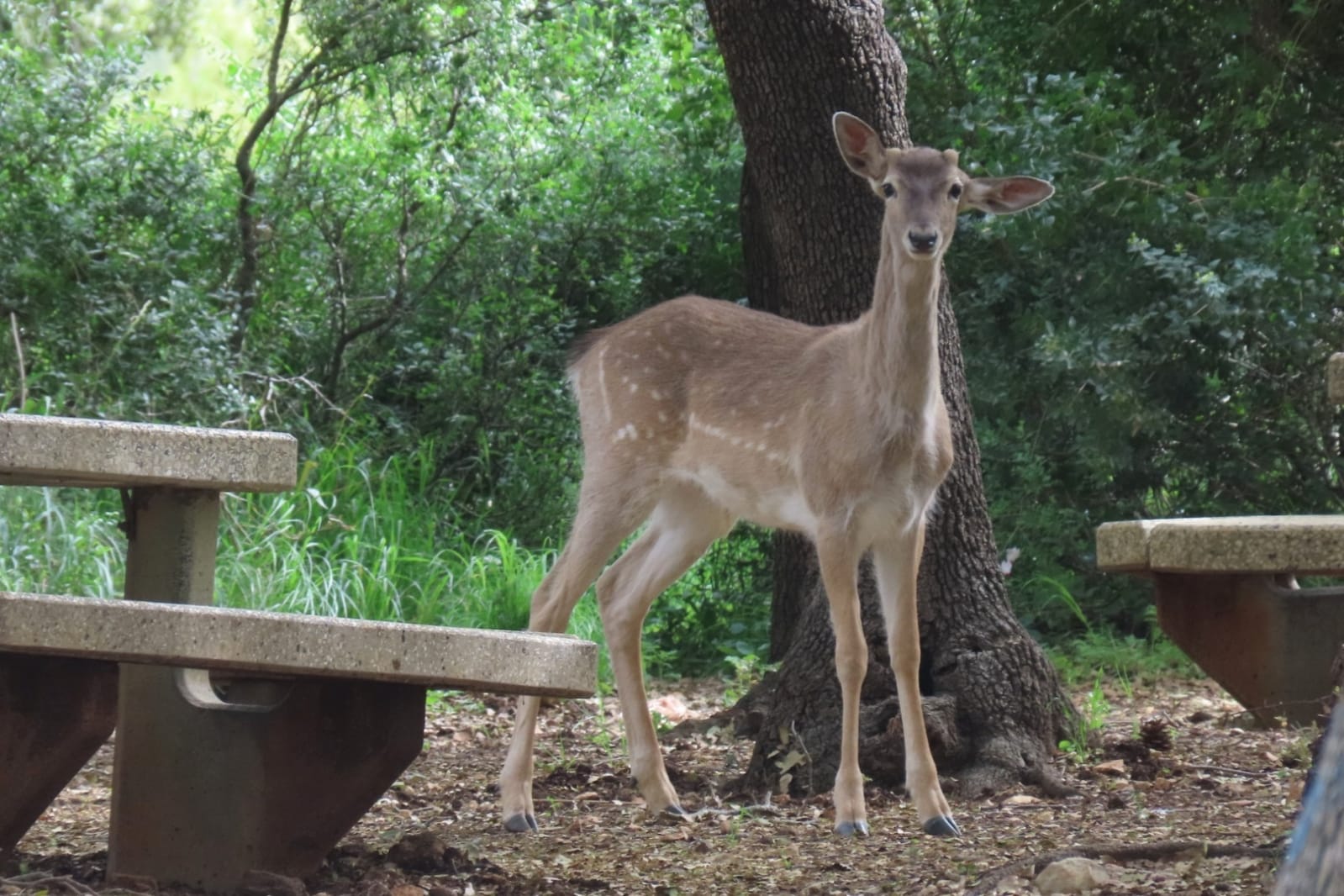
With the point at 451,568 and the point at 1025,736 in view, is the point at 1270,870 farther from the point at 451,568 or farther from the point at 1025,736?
the point at 451,568

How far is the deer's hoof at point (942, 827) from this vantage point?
447 centimetres

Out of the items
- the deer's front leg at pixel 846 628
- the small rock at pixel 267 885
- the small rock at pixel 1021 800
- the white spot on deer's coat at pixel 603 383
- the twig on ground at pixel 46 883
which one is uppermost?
the white spot on deer's coat at pixel 603 383

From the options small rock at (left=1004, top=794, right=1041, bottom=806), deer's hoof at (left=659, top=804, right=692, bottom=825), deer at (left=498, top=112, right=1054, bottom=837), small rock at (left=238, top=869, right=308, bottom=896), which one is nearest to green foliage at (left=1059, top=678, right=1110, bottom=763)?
small rock at (left=1004, top=794, right=1041, bottom=806)

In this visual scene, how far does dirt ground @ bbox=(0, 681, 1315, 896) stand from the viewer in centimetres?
373

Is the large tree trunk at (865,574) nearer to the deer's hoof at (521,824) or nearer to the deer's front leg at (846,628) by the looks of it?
the deer's front leg at (846,628)

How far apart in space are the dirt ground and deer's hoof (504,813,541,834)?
4cm

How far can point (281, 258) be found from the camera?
1012cm

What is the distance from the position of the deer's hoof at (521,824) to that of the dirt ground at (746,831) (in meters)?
0.04

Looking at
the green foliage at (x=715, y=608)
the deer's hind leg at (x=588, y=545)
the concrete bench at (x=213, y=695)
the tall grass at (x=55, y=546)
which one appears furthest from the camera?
the green foliage at (x=715, y=608)

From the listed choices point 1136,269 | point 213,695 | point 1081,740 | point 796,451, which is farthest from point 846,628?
point 1136,269

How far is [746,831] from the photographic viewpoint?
4.62 m

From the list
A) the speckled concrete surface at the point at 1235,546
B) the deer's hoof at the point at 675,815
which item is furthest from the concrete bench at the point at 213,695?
the speckled concrete surface at the point at 1235,546

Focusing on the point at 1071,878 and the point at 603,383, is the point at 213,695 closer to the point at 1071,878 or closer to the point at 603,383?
the point at 1071,878

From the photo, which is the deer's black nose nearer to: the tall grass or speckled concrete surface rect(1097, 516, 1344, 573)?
speckled concrete surface rect(1097, 516, 1344, 573)
